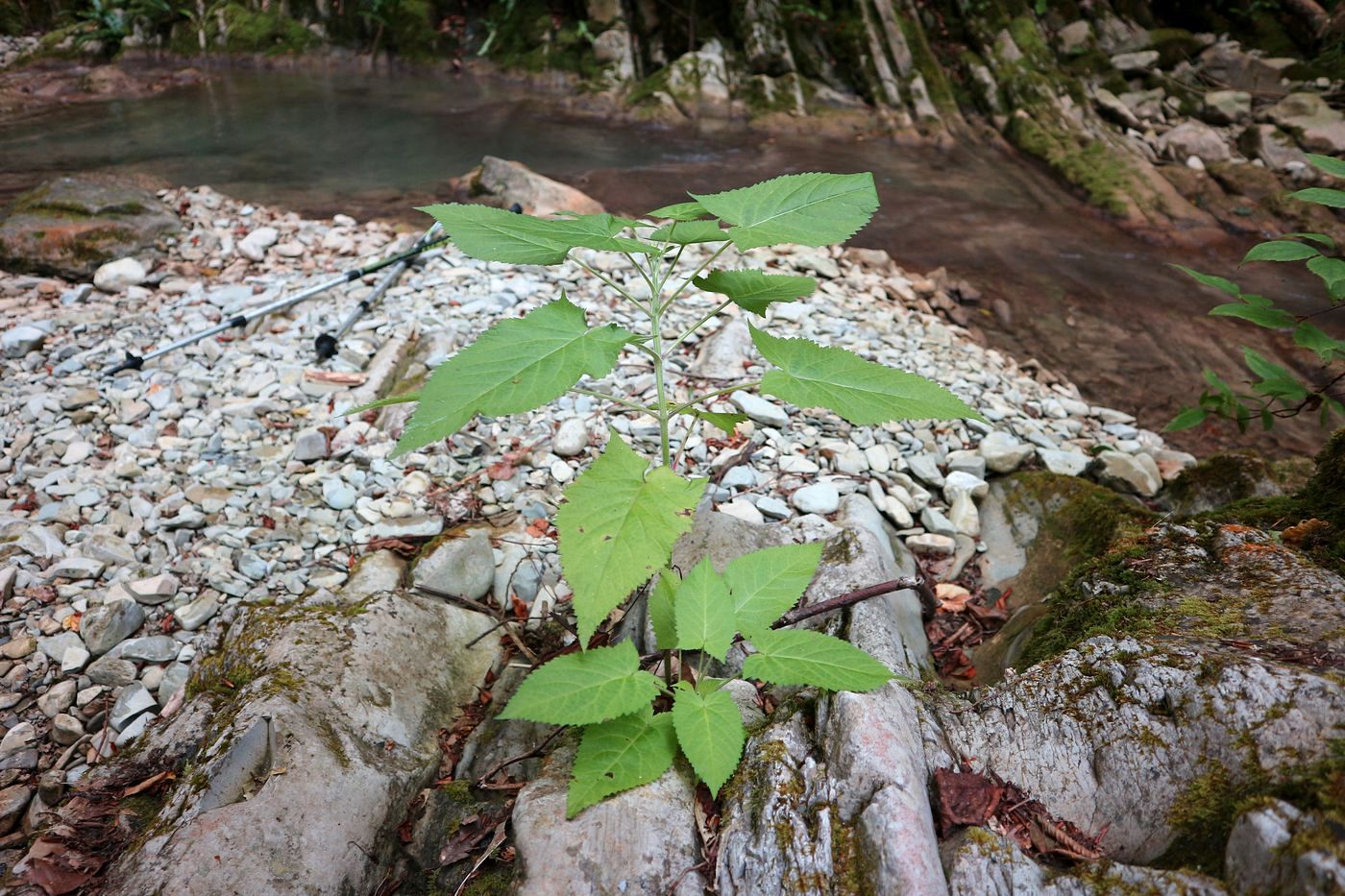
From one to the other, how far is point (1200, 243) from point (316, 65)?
13324 mm

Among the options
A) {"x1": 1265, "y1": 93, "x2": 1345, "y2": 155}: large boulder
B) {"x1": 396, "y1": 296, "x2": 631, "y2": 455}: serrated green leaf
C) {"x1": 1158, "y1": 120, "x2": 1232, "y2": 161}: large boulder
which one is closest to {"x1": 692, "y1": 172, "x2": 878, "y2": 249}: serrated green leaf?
{"x1": 396, "y1": 296, "x2": 631, "y2": 455}: serrated green leaf

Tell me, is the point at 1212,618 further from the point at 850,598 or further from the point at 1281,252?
the point at 1281,252

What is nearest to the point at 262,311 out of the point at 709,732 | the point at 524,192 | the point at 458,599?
the point at 524,192

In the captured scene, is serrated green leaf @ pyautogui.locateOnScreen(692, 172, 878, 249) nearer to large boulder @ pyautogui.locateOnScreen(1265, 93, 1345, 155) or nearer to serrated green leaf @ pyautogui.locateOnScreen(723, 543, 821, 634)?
serrated green leaf @ pyautogui.locateOnScreen(723, 543, 821, 634)

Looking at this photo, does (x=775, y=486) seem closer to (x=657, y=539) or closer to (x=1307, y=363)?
(x=657, y=539)

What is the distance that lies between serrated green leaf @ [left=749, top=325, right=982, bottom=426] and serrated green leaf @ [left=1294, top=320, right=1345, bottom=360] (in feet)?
4.29

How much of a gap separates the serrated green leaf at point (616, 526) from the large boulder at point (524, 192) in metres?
5.21

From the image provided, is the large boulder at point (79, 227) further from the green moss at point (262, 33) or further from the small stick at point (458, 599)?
the green moss at point (262, 33)

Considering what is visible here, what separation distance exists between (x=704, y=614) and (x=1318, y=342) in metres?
1.84

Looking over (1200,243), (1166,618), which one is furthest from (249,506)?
(1200,243)

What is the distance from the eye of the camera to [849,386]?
4.80ft

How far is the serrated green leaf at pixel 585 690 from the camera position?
56.7 inches

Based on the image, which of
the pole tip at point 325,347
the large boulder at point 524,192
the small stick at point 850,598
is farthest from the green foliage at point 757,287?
the large boulder at point 524,192

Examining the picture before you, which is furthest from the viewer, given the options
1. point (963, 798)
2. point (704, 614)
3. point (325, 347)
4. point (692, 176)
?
point (692, 176)
